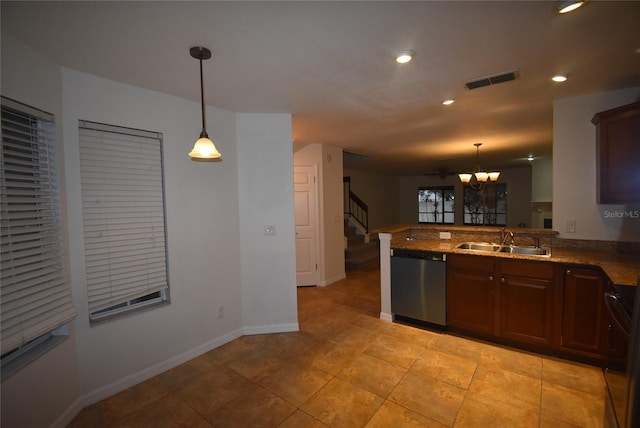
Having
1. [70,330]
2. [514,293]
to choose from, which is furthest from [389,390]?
[70,330]

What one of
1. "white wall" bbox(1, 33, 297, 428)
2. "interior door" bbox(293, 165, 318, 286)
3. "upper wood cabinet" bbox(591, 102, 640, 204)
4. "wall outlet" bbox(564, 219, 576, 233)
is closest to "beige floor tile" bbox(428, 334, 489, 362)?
"wall outlet" bbox(564, 219, 576, 233)

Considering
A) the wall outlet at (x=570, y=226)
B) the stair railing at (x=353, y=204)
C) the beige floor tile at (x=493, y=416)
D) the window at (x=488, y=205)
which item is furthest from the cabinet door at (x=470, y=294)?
the window at (x=488, y=205)

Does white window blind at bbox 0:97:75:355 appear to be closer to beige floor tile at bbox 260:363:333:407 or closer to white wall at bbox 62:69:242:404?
white wall at bbox 62:69:242:404

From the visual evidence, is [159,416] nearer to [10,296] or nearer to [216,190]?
[10,296]

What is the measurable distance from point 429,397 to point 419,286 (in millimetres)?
1311

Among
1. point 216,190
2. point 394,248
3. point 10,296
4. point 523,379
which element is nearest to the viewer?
point 10,296

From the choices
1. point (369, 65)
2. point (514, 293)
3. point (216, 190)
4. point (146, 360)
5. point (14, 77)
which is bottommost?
point (146, 360)

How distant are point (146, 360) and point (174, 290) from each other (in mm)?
596

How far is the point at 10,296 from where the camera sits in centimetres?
158

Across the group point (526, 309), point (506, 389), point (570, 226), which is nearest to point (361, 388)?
point (506, 389)

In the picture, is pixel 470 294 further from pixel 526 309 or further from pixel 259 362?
pixel 259 362

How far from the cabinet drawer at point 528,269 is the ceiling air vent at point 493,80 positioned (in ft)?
5.39

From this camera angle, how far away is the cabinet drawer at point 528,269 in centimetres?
254

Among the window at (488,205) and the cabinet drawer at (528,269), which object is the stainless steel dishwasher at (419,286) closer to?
the cabinet drawer at (528,269)
